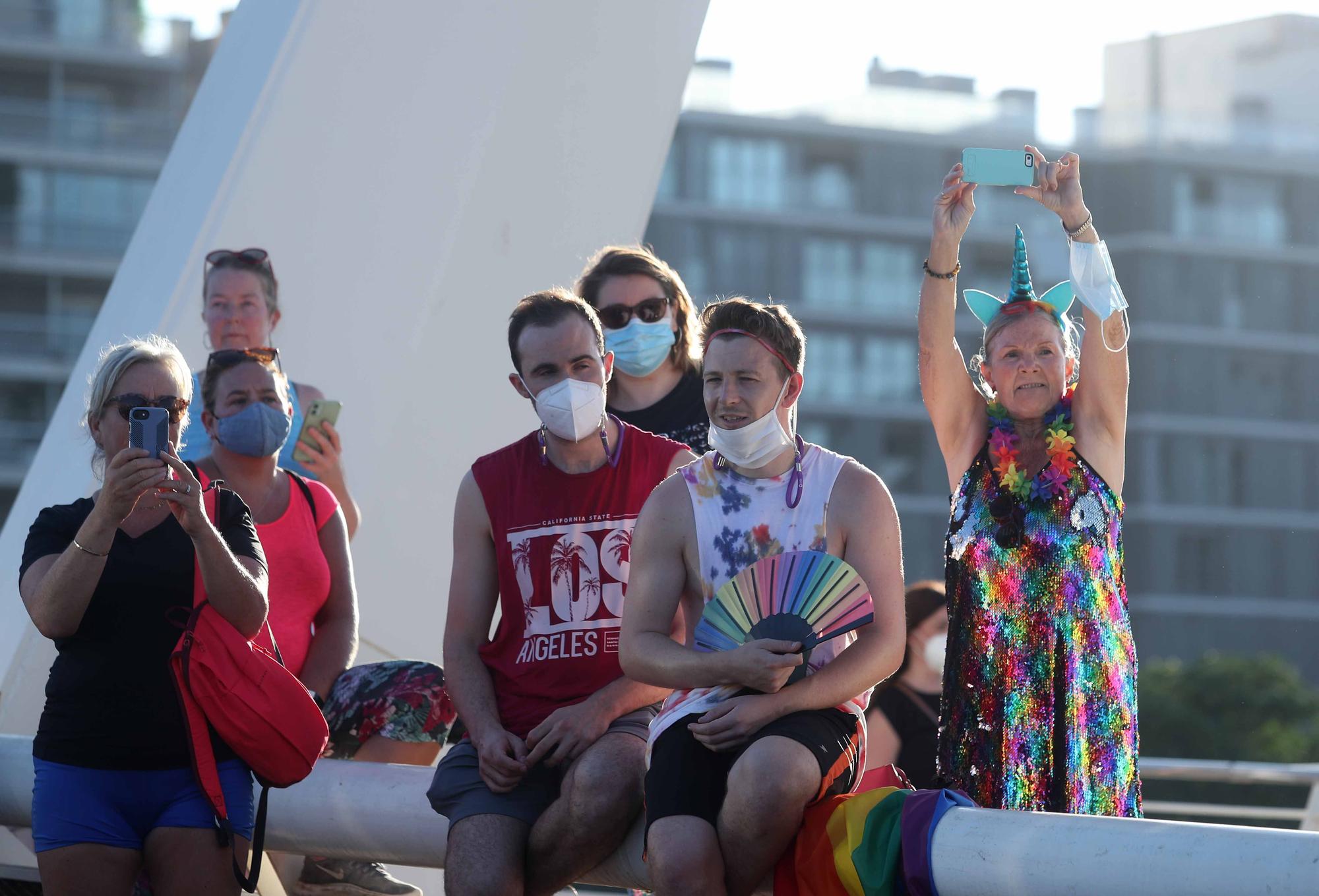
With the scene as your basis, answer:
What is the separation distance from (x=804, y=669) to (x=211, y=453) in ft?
6.05

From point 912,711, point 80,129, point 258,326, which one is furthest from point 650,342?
point 80,129

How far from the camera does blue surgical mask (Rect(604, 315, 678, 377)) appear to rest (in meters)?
4.49

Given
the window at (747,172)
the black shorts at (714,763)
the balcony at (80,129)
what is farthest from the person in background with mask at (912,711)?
the window at (747,172)

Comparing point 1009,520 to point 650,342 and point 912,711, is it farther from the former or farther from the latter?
point 912,711

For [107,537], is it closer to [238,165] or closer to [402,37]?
[238,165]

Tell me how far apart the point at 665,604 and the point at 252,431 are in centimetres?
133

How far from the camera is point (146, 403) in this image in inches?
138

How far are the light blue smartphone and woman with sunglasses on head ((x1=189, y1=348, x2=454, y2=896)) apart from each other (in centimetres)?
175

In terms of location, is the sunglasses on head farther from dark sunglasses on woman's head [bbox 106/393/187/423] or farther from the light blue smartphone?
the light blue smartphone

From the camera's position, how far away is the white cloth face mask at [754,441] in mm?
3463

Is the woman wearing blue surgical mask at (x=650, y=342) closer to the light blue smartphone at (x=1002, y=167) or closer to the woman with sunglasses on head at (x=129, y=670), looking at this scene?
the light blue smartphone at (x=1002, y=167)

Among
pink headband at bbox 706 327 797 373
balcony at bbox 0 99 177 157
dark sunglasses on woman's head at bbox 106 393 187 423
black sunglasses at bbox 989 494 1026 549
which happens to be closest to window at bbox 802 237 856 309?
balcony at bbox 0 99 177 157

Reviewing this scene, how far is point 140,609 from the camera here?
3480mm

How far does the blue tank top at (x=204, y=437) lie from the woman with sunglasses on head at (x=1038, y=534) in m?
1.83
